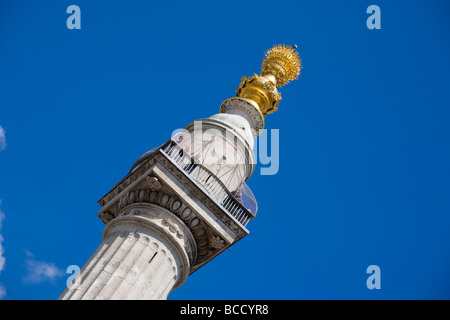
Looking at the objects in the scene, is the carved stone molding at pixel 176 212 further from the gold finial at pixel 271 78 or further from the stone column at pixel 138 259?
the gold finial at pixel 271 78

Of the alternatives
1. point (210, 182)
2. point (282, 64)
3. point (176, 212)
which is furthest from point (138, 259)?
point (282, 64)

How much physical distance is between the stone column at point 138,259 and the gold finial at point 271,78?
11.7 meters

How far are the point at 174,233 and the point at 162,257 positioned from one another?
40.9 inches

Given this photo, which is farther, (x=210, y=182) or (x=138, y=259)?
(x=210, y=182)

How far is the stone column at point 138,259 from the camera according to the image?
16.0 metres

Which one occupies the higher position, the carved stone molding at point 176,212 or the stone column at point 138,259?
the carved stone molding at point 176,212

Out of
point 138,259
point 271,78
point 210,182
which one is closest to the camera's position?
point 138,259

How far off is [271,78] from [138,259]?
16970mm

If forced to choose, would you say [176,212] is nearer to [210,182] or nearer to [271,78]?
[210,182]

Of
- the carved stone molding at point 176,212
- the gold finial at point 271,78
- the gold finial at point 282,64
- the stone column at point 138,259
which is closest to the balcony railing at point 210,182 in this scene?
the carved stone molding at point 176,212

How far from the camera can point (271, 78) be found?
30859 mm

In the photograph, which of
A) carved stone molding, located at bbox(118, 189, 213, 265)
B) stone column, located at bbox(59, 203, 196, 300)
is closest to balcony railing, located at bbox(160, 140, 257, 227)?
carved stone molding, located at bbox(118, 189, 213, 265)

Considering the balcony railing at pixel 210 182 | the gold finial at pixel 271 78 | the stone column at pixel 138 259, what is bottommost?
the stone column at pixel 138 259
